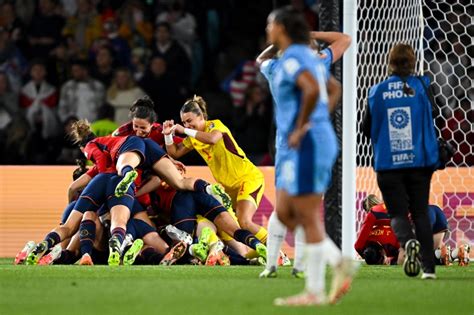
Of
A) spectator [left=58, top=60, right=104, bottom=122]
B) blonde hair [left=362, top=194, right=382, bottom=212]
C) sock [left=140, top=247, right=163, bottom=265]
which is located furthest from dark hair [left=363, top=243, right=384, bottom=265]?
spectator [left=58, top=60, right=104, bottom=122]

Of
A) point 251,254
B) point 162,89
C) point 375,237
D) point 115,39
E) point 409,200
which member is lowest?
point 251,254

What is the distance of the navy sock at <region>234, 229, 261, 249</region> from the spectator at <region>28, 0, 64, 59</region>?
732 centimetres

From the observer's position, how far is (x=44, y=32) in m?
19.5

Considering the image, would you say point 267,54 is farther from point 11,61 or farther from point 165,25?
point 11,61

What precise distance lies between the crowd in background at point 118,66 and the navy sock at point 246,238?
193 inches

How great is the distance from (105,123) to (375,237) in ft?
19.8

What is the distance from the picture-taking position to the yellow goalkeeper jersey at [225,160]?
13.7 meters

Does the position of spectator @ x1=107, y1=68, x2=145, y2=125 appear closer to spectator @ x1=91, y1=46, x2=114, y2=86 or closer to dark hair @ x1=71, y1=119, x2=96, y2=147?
spectator @ x1=91, y1=46, x2=114, y2=86

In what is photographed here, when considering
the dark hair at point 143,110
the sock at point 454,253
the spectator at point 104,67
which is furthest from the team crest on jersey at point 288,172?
the spectator at point 104,67

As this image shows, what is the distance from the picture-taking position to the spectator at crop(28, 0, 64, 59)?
1944 cm

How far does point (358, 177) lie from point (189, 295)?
5.95 m

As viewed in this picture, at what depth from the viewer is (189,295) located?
27.3 feet

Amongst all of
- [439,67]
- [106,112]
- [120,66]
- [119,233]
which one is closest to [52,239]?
[119,233]

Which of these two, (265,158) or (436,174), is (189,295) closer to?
(436,174)
